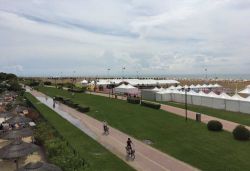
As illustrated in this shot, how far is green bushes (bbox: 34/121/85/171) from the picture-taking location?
18403 millimetres

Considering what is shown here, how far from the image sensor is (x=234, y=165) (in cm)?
2028

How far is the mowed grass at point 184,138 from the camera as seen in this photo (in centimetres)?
2129

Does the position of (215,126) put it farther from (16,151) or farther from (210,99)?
(210,99)

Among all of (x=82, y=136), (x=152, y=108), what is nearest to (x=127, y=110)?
(x=152, y=108)

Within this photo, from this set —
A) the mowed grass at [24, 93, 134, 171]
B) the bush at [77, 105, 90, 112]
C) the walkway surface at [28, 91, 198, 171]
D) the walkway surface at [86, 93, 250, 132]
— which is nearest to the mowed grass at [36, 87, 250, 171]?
the walkway surface at [28, 91, 198, 171]

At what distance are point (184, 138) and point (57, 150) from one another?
11578 mm

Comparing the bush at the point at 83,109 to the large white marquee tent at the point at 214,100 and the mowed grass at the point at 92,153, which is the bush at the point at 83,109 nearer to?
the mowed grass at the point at 92,153

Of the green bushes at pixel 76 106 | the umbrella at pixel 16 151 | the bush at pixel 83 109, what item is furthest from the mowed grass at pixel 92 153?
the green bushes at pixel 76 106

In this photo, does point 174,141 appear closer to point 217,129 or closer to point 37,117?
point 217,129

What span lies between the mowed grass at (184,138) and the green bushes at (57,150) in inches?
292

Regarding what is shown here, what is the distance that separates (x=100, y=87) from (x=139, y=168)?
66618mm

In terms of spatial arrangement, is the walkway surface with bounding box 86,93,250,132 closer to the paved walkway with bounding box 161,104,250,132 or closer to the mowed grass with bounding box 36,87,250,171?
the paved walkway with bounding box 161,104,250,132

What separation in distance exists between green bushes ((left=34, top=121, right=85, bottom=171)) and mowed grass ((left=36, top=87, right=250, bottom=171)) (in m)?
7.41

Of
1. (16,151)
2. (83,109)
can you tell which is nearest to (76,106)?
(83,109)
